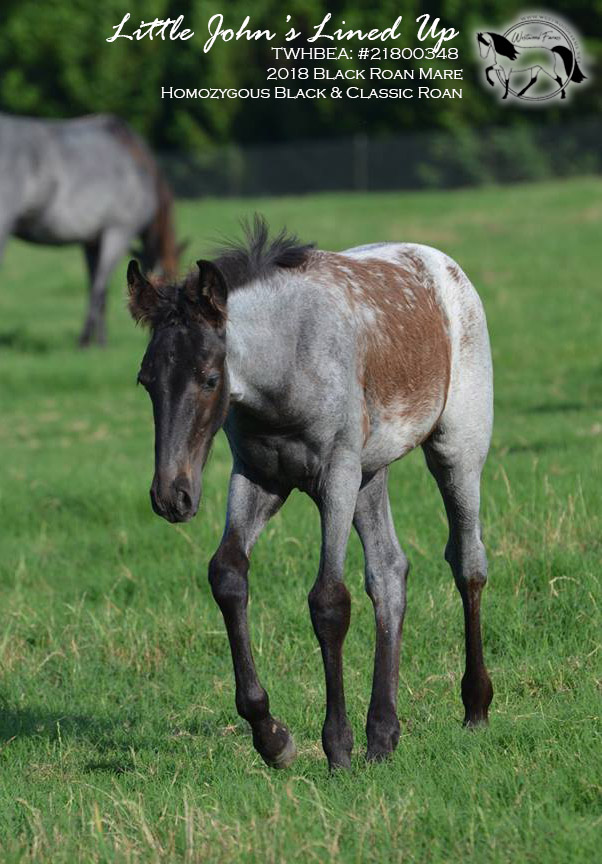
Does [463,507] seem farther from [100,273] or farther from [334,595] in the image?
[100,273]

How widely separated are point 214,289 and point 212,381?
0.31 m

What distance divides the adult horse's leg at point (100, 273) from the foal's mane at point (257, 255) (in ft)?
41.8

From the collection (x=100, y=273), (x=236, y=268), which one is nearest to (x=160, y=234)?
(x=100, y=273)

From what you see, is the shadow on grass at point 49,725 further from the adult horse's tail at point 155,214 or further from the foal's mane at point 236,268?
the adult horse's tail at point 155,214

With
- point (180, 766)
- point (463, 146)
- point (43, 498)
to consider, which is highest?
point (463, 146)

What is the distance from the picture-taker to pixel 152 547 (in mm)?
8656

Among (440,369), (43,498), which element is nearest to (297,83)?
(43,498)

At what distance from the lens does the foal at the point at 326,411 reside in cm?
493

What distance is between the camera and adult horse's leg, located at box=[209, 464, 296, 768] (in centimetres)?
536

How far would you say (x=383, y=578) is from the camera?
244 inches

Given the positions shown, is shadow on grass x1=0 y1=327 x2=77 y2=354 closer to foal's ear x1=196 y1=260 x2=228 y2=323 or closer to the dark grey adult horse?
the dark grey adult horse

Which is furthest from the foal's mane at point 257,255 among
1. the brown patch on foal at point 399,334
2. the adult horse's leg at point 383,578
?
the adult horse's leg at point 383,578

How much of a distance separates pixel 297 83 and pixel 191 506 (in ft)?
136

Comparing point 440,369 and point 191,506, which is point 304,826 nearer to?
point 191,506
